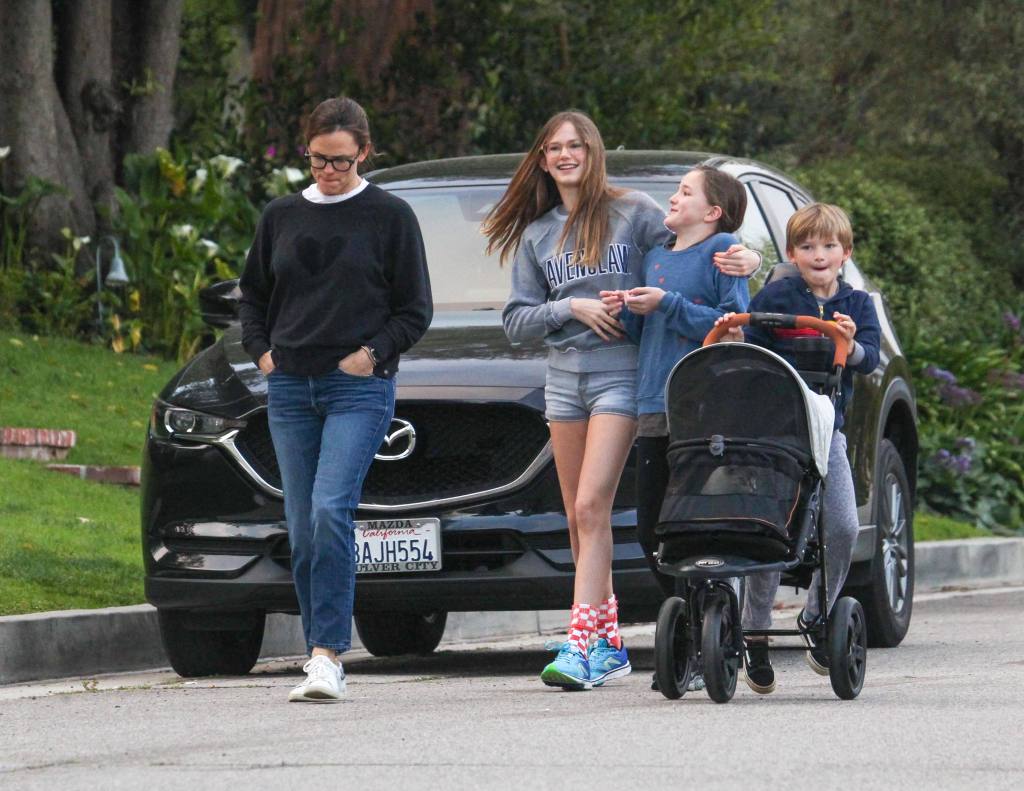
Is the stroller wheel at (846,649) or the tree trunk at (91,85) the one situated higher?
the tree trunk at (91,85)

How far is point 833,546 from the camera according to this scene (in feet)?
21.7

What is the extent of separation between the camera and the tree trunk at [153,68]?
58.3 feet

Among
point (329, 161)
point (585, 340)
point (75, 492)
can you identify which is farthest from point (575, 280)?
point (75, 492)

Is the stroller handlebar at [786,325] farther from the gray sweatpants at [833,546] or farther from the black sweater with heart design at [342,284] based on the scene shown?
the black sweater with heart design at [342,284]

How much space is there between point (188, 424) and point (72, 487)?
4.07 m

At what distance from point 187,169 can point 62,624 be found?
9851 millimetres

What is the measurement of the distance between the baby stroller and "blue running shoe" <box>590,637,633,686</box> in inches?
18.8

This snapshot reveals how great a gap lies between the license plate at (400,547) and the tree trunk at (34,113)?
9875 mm

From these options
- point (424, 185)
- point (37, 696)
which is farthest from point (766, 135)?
point (37, 696)

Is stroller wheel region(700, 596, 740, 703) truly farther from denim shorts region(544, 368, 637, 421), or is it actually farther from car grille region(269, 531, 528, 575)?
car grille region(269, 531, 528, 575)

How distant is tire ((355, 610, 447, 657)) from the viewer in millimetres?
9203

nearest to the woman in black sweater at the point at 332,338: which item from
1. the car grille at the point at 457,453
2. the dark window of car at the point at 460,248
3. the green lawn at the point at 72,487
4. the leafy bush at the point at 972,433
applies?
the car grille at the point at 457,453

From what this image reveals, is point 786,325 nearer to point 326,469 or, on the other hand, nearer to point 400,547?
point 326,469

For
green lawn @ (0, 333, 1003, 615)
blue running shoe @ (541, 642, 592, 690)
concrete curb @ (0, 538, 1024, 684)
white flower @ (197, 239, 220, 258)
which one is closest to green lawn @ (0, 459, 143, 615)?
green lawn @ (0, 333, 1003, 615)
